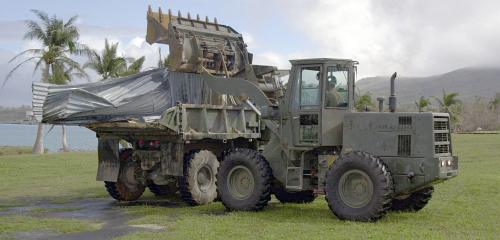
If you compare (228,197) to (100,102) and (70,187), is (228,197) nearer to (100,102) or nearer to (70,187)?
(100,102)

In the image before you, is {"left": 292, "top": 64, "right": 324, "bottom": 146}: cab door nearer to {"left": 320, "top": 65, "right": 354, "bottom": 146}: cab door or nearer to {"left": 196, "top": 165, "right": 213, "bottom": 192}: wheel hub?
{"left": 320, "top": 65, "right": 354, "bottom": 146}: cab door

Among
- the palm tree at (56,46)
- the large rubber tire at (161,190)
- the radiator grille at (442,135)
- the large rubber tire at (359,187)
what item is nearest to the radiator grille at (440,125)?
the radiator grille at (442,135)

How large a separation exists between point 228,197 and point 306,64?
3058 mm

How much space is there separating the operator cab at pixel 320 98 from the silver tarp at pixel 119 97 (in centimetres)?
331

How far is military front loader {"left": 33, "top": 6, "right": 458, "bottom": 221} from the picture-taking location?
452 inches

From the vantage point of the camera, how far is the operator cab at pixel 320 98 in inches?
480

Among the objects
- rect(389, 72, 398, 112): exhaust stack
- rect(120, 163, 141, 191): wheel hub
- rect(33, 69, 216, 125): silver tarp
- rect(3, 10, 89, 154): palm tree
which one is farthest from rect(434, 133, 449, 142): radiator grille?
rect(3, 10, 89, 154): palm tree

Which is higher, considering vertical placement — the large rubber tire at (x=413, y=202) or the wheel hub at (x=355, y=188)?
the wheel hub at (x=355, y=188)

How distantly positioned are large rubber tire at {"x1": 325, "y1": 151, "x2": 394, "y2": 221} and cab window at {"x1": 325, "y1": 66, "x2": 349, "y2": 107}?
115cm

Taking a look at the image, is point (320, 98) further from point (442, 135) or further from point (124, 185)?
point (124, 185)

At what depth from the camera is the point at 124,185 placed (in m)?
15.5

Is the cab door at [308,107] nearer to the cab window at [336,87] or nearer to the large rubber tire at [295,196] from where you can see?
the cab window at [336,87]

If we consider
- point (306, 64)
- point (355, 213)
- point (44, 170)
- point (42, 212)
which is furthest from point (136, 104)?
point (44, 170)

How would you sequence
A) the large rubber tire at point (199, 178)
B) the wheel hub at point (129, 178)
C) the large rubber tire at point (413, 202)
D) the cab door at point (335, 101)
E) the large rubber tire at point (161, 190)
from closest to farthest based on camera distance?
1. the cab door at point (335, 101)
2. the large rubber tire at point (413, 202)
3. the large rubber tire at point (199, 178)
4. the wheel hub at point (129, 178)
5. the large rubber tire at point (161, 190)
